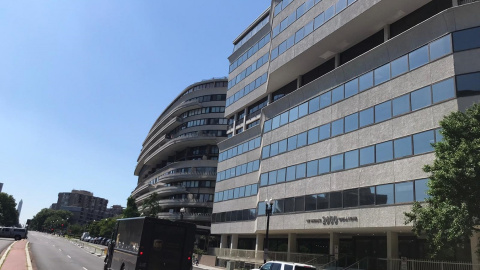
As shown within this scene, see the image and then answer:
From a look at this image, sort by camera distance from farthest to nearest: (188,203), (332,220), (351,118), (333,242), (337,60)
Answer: (188,203) → (337,60) → (333,242) → (351,118) → (332,220)

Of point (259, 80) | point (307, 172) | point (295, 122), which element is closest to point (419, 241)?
point (307, 172)

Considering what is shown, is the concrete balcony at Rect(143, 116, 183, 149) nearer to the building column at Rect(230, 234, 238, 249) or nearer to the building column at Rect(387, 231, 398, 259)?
the building column at Rect(230, 234, 238, 249)

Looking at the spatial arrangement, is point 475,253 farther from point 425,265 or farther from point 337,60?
point 337,60

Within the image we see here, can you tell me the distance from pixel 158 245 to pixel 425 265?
1603 centimetres

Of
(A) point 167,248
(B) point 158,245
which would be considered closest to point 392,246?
(A) point 167,248

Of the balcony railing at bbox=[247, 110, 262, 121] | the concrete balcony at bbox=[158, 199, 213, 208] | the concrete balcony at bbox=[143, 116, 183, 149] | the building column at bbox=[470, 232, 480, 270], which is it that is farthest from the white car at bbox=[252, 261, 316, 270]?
the concrete balcony at bbox=[143, 116, 183, 149]

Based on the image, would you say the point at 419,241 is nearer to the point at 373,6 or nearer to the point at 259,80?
the point at 373,6

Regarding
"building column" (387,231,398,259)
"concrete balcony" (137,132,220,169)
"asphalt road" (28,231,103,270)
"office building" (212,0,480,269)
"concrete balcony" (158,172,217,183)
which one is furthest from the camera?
"concrete balcony" (137,132,220,169)

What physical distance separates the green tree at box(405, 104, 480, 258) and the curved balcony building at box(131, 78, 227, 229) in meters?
58.5

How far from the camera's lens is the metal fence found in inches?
788

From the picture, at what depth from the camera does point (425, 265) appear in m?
22.2

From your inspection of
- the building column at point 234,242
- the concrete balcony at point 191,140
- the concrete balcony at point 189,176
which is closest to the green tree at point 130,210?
the concrete balcony at point 189,176

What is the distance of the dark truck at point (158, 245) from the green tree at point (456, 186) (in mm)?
11661

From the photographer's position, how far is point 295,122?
122ft
